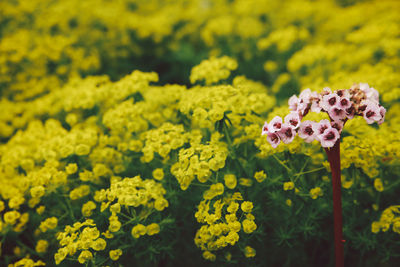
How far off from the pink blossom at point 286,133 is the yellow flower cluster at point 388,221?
83 centimetres

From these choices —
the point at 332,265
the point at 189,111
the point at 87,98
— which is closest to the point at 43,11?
the point at 87,98

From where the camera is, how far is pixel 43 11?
13.6ft

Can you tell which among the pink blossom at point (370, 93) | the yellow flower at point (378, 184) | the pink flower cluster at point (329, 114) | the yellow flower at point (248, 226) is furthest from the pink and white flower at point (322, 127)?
the yellow flower at point (378, 184)

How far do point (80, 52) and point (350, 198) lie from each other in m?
3.49

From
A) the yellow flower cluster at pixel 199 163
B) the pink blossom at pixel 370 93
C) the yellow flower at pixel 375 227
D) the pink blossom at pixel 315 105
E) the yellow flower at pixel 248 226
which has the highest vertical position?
the pink blossom at pixel 370 93

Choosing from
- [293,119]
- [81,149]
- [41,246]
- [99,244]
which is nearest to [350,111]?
[293,119]

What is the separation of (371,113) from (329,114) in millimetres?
194

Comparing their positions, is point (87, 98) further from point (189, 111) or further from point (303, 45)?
point (303, 45)

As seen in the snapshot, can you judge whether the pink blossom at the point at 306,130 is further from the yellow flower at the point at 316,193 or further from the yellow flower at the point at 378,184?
the yellow flower at the point at 378,184

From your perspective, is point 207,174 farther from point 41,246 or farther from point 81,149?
point 41,246

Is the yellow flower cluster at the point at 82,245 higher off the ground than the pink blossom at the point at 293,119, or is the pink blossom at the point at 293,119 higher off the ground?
the pink blossom at the point at 293,119

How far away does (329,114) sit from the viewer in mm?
1462

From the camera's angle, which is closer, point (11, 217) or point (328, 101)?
point (328, 101)

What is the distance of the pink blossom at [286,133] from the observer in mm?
1464
